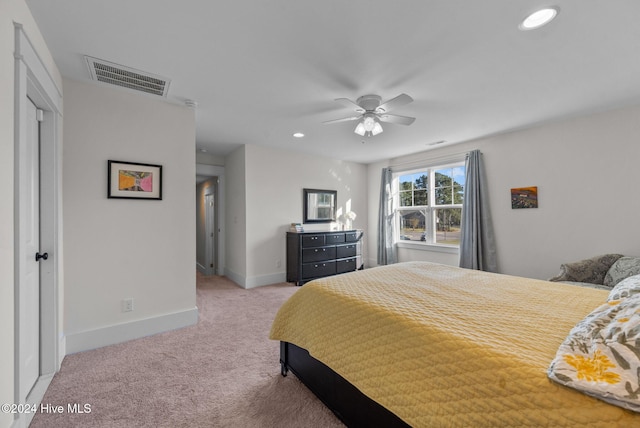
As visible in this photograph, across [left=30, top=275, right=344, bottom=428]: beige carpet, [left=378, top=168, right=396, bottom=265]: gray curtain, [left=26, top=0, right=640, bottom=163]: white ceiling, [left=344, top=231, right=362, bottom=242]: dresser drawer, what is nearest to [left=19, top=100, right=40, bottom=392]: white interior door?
[left=30, top=275, right=344, bottom=428]: beige carpet

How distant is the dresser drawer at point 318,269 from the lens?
4.57m

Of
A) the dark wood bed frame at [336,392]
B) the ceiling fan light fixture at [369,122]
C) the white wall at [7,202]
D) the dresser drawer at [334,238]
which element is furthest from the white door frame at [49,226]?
the dresser drawer at [334,238]

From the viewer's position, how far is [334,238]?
494 cm

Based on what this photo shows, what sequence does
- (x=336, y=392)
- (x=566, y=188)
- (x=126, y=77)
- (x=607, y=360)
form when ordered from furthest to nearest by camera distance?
(x=566, y=188) < (x=126, y=77) < (x=336, y=392) < (x=607, y=360)

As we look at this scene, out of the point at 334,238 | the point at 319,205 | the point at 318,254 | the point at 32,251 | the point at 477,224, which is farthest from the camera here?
the point at 319,205

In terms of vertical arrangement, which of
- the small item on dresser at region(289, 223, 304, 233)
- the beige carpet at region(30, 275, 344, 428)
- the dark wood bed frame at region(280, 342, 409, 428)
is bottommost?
the beige carpet at region(30, 275, 344, 428)

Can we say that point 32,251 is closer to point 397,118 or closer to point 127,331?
point 127,331

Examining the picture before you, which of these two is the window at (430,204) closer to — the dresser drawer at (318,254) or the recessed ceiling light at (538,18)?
the dresser drawer at (318,254)

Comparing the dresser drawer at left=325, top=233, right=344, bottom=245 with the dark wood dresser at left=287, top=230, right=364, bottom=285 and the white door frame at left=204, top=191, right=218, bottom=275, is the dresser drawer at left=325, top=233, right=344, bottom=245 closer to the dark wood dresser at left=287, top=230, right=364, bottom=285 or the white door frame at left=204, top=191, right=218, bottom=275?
the dark wood dresser at left=287, top=230, right=364, bottom=285

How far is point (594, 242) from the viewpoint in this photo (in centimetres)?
319

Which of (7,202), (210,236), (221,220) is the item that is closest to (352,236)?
(221,220)

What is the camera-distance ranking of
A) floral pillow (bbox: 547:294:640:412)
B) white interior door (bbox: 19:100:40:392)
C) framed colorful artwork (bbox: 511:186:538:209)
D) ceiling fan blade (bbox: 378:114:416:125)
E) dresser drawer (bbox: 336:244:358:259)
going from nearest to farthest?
floral pillow (bbox: 547:294:640:412) < white interior door (bbox: 19:100:40:392) < ceiling fan blade (bbox: 378:114:416:125) < framed colorful artwork (bbox: 511:186:538:209) < dresser drawer (bbox: 336:244:358:259)

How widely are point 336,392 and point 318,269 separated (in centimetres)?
316

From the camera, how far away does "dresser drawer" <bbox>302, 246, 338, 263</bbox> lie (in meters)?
4.57
